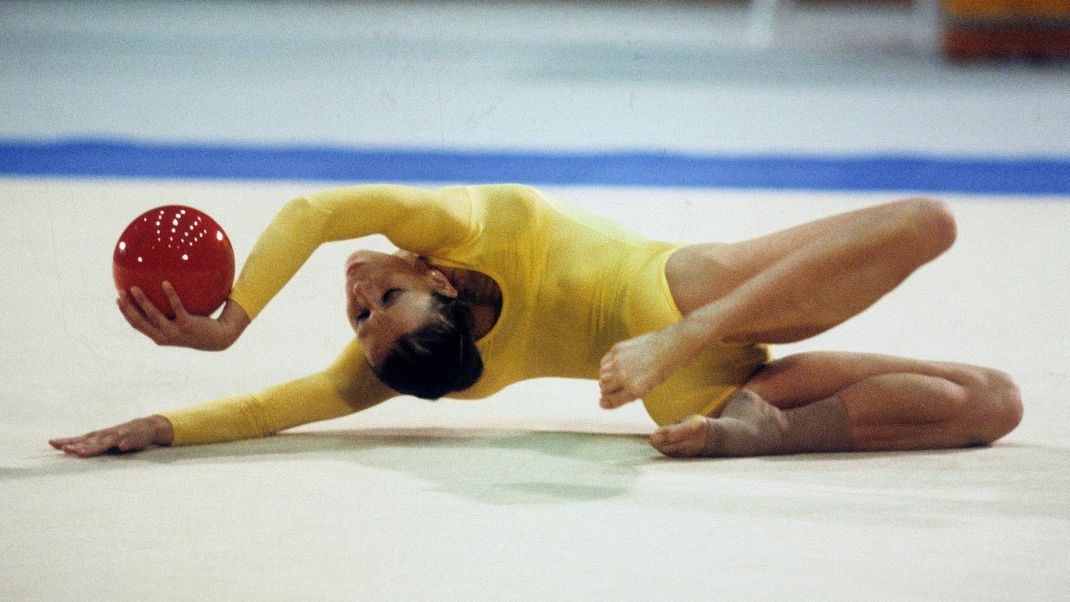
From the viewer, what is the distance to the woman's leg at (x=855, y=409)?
2.87 m

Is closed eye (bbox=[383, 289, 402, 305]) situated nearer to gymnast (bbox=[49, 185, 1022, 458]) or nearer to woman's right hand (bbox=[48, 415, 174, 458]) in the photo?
gymnast (bbox=[49, 185, 1022, 458])

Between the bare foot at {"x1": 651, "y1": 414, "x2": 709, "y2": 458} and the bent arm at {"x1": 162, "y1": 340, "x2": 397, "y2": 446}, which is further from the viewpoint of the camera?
the bent arm at {"x1": 162, "y1": 340, "x2": 397, "y2": 446}

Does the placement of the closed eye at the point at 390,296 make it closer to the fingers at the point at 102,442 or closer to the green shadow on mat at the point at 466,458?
the green shadow on mat at the point at 466,458

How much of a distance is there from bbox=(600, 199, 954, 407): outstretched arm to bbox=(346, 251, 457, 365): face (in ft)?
1.53

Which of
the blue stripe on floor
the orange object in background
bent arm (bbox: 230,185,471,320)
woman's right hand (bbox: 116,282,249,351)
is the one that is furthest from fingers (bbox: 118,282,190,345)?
the orange object in background

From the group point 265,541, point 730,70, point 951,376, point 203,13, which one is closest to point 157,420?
point 265,541

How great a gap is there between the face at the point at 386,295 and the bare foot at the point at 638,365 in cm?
43

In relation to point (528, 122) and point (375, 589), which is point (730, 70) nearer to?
point (528, 122)

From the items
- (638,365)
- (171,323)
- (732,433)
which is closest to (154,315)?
(171,323)

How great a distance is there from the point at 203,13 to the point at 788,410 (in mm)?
11191

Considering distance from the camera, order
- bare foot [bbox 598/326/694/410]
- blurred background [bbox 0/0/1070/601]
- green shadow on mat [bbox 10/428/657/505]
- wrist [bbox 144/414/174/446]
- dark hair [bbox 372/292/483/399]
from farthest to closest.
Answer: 1. wrist [bbox 144/414/174/446]
2. dark hair [bbox 372/292/483/399]
3. green shadow on mat [bbox 10/428/657/505]
4. bare foot [bbox 598/326/694/410]
5. blurred background [bbox 0/0/1070/601]

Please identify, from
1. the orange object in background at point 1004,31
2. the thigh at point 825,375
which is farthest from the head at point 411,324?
the orange object in background at point 1004,31

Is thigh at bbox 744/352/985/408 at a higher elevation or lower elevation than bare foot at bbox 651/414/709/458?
higher

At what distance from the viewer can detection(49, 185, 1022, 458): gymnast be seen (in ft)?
8.95
